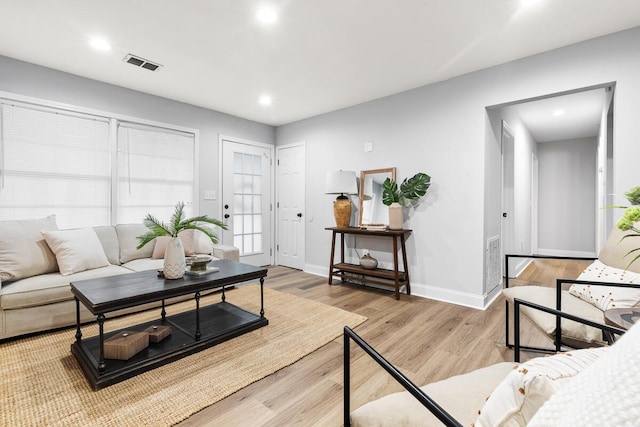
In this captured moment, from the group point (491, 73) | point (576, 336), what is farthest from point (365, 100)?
point (576, 336)

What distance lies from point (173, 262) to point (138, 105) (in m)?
2.54

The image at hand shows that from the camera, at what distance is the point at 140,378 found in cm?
187

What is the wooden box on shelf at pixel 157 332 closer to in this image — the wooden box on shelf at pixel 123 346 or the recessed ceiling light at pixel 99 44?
the wooden box on shelf at pixel 123 346

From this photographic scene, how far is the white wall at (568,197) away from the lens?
6.12 metres

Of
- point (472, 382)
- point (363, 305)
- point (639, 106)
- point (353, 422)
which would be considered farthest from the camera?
point (363, 305)

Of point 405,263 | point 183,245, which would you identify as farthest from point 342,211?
point 183,245

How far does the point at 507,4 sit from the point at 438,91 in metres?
1.35

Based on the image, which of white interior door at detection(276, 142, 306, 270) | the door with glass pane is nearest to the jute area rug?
the door with glass pane

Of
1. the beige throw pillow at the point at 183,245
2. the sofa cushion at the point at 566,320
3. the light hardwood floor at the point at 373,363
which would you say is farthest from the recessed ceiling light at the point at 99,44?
the sofa cushion at the point at 566,320

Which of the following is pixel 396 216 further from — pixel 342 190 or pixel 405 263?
pixel 342 190

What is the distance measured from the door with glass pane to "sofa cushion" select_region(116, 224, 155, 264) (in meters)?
1.25

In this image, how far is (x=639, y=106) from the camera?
2.38 metres

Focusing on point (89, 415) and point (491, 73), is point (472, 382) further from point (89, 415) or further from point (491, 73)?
point (491, 73)

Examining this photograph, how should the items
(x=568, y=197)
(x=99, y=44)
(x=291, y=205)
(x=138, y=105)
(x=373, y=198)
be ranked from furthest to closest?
1. (x=568, y=197)
2. (x=291, y=205)
3. (x=373, y=198)
4. (x=138, y=105)
5. (x=99, y=44)
